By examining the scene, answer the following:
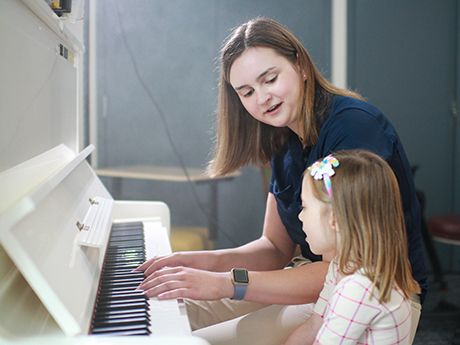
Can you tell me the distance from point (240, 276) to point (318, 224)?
0.23m

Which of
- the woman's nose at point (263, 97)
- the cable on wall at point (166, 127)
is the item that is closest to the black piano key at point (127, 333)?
the woman's nose at point (263, 97)

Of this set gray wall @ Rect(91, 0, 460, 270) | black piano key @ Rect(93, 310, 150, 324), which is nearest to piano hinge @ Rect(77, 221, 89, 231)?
black piano key @ Rect(93, 310, 150, 324)

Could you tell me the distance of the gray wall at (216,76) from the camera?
2701 mm

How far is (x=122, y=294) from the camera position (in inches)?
34.9

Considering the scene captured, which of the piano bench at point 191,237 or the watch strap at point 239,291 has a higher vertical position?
the watch strap at point 239,291

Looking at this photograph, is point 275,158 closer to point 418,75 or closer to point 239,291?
point 239,291

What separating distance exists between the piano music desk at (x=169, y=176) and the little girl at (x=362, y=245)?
74.2 inches

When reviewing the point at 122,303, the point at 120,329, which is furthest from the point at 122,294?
the point at 120,329

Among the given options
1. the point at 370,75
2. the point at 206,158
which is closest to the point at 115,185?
the point at 206,158

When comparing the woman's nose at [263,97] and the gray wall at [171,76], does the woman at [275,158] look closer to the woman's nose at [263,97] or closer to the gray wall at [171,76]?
the woman's nose at [263,97]

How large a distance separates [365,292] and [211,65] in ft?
7.34

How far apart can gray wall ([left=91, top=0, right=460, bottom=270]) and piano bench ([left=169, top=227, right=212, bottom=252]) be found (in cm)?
6

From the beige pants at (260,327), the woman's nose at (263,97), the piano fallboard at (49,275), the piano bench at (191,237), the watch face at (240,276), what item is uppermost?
the woman's nose at (263,97)

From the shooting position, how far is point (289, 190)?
4.22ft
